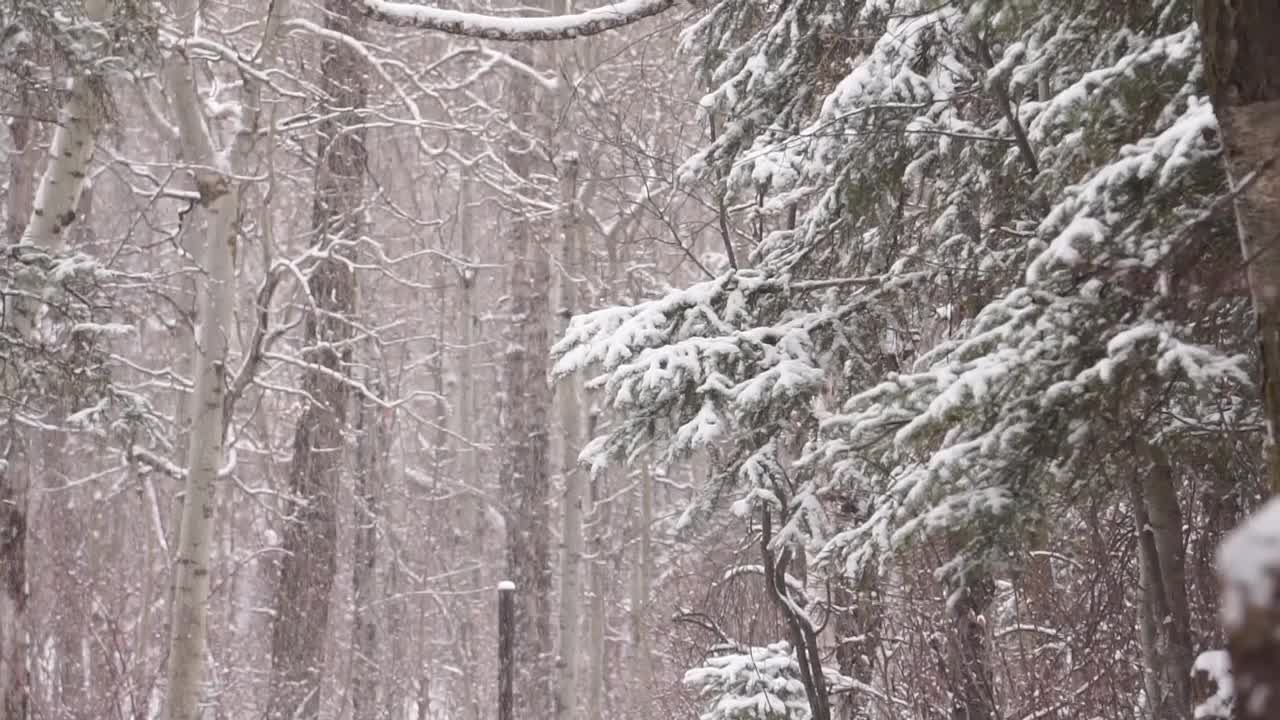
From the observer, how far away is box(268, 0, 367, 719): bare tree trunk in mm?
10273

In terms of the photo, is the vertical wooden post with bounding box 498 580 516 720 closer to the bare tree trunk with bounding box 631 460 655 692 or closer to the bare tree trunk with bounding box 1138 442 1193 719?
the bare tree trunk with bounding box 631 460 655 692

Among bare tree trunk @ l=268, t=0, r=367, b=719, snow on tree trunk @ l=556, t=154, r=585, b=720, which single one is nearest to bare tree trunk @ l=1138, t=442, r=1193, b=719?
snow on tree trunk @ l=556, t=154, r=585, b=720

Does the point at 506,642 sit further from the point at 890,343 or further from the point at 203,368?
the point at 890,343

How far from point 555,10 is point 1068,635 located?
792 cm

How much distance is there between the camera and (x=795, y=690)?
5.52 metres

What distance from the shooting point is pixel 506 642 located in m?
9.42

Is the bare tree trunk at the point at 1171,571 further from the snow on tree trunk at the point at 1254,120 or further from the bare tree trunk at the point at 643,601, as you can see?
the bare tree trunk at the point at 643,601

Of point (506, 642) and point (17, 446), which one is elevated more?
point (17, 446)

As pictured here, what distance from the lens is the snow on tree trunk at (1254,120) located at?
237 cm

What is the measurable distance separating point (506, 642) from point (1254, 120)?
7.94 metres

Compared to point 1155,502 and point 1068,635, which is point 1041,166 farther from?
point 1068,635

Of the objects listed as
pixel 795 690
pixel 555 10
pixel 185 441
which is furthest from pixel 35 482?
pixel 795 690

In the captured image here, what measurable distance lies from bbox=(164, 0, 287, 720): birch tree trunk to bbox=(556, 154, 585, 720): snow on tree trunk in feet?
12.8

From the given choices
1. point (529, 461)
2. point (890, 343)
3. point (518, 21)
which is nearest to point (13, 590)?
point (518, 21)
